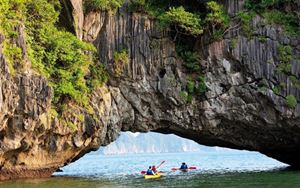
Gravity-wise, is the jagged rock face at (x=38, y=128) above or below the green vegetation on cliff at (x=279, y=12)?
below

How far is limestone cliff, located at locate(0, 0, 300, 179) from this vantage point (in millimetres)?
25516

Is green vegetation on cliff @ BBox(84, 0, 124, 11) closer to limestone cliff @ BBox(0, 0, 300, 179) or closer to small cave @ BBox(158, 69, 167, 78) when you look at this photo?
limestone cliff @ BBox(0, 0, 300, 179)

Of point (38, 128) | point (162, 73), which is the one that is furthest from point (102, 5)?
point (38, 128)

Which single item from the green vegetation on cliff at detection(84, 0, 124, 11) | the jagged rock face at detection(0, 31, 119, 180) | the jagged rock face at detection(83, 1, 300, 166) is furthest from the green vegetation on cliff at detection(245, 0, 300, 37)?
the jagged rock face at detection(0, 31, 119, 180)

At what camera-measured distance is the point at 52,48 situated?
24016 mm

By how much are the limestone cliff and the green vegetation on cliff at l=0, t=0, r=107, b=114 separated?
44.2 inches

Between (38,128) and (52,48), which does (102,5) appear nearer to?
(52,48)

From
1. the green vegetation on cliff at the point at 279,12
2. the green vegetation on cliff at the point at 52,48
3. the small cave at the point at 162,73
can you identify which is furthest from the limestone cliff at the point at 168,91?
the green vegetation on cliff at the point at 52,48

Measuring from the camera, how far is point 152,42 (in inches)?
1062

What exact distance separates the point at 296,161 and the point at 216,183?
42.8 feet

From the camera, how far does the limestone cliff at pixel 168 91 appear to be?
83.7 feet

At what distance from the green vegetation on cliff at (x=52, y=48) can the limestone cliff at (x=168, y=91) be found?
112cm

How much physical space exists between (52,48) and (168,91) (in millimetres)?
6724

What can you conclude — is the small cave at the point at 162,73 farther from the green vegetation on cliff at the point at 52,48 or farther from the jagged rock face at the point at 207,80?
the green vegetation on cliff at the point at 52,48
